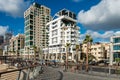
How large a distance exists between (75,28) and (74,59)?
20.3m

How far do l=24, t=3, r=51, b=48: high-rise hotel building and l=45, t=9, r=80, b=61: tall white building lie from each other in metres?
28.5

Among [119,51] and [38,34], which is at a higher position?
[38,34]

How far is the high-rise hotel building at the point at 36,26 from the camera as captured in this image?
539 feet

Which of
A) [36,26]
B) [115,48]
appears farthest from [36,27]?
[115,48]

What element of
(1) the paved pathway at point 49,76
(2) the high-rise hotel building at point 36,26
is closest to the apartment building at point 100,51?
(2) the high-rise hotel building at point 36,26

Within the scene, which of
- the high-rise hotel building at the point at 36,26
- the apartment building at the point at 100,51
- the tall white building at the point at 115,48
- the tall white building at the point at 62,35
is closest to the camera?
the tall white building at the point at 115,48

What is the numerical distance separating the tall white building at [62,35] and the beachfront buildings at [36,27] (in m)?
28.2

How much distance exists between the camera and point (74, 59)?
113312 mm

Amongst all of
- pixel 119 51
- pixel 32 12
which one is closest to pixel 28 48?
pixel 32 12

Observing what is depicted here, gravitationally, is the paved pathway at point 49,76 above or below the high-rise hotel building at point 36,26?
below

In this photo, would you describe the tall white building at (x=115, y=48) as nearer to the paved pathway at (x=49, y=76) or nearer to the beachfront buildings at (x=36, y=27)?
the paved pathway at (x=49, y=76)

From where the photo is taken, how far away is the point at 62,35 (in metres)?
123

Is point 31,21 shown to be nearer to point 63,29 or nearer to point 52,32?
point 52,32

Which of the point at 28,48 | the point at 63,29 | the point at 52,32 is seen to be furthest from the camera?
the point at 28,48
